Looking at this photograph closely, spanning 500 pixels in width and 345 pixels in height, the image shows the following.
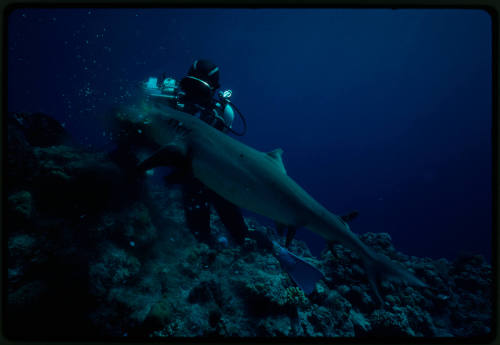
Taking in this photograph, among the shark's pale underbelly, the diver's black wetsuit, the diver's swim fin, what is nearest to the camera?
the shark's pale underbelly

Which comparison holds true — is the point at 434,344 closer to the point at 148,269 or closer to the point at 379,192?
the point at 148,269

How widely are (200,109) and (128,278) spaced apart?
11.1ft

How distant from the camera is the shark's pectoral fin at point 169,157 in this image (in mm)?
2791

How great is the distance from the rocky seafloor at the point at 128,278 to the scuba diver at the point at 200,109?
0.65 meters

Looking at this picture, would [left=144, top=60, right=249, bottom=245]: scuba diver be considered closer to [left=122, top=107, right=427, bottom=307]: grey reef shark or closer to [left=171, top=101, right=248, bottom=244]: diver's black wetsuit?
[left=171, top=101, right=248, bottom=244]: diver's black wetsuit

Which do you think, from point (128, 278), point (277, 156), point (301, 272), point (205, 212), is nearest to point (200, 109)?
point (277, 156)

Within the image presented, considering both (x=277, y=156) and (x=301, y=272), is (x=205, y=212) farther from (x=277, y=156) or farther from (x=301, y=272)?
(x=277, y=156)

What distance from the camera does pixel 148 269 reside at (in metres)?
4.05

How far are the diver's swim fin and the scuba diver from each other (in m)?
1.34

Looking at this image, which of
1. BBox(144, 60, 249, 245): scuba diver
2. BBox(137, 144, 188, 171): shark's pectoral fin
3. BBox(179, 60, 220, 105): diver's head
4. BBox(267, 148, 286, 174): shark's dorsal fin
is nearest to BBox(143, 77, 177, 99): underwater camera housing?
BBox(144, 60, 249, 245): scuba diver

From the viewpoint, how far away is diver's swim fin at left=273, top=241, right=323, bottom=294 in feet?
15.6

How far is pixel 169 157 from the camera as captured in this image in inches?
112

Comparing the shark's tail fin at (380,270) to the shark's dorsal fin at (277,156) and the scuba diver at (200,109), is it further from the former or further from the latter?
the scuba diver at (200,109)

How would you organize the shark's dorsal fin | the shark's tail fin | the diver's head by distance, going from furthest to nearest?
the diver's head, the shark's dorsal fin, the shark's tail fin
